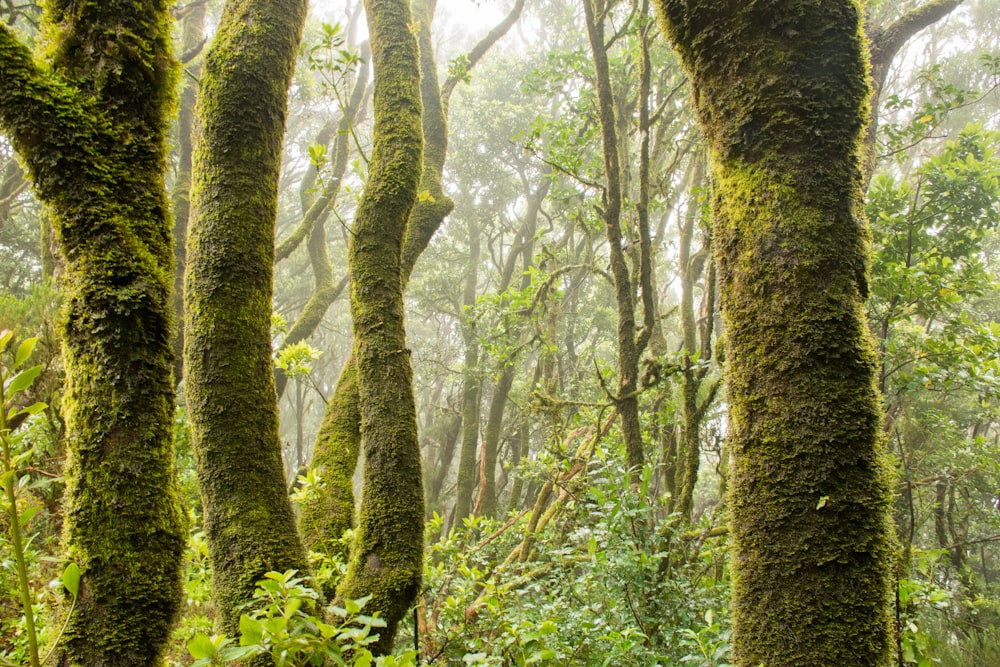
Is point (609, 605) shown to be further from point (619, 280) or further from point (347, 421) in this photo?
point (619, 280)

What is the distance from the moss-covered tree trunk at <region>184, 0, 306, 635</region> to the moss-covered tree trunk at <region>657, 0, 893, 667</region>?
142 centimetres

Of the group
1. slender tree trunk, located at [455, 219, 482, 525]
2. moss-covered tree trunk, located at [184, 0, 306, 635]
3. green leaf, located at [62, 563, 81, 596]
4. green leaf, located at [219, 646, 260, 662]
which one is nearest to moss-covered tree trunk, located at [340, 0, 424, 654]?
moss-covered tree trunk, located at [184, 0, 306, 635]

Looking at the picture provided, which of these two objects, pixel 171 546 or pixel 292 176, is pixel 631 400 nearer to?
pixel 171 546

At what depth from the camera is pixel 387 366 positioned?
228 centimetres

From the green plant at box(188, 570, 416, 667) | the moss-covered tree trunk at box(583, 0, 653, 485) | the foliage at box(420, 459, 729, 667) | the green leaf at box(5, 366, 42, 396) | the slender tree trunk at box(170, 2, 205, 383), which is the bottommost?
the foliage at box(420, 459, 729, 667)

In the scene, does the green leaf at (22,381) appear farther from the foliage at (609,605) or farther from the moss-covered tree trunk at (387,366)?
A: the foliage at (609,605)

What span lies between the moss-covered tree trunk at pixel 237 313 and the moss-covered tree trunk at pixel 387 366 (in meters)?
0.35

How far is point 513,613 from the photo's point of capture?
9.30ft

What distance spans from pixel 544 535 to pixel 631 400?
4.41ft

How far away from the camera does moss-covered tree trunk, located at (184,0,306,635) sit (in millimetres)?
1660

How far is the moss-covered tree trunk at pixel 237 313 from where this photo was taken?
65.4 inches

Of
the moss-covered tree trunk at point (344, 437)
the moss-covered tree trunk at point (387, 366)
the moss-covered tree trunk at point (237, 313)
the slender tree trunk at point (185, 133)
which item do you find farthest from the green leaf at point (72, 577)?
the slender tree trunk at point (185, 133)

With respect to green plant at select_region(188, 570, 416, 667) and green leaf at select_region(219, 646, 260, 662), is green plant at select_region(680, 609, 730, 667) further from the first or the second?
green leaf at select_region(219, 646, 260, 662)

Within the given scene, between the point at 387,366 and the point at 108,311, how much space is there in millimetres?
1140
